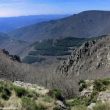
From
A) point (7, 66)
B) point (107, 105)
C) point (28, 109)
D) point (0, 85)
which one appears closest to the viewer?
point (28, 109)

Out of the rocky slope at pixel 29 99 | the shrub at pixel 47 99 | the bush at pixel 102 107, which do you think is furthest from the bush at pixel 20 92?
the bush at pixel 102 107

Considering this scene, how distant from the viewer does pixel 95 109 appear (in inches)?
575

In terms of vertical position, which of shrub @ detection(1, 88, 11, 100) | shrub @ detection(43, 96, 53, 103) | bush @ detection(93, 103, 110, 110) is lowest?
bush @ detection(93, 103, 110, 110)

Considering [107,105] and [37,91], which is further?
[37,91]

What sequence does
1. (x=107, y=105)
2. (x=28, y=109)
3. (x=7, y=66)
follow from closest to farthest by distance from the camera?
(x=28, y=109)
(x=107, y=105)
(x=7, y=66)

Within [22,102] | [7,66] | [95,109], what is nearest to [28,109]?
[22,102]

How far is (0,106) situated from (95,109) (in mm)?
3719

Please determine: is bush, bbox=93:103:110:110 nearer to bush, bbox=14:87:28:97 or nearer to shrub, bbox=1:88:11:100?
bush, bbox=14:87:28:97

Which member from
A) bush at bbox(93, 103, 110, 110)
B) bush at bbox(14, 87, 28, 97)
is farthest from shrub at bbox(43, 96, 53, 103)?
bush at bbox(93, 103, 110, 110)

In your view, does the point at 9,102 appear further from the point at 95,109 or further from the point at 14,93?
the point at 95,109

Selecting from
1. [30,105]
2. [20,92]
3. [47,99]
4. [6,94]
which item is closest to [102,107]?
[47,99]

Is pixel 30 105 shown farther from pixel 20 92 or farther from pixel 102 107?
pixel 102 107

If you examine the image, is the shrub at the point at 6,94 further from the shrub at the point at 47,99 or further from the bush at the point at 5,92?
the shrub at the point at 47,99

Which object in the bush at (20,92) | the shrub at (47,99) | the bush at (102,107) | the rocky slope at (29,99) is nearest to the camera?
the rocky slope at (29,99)
